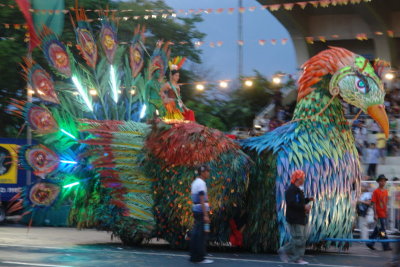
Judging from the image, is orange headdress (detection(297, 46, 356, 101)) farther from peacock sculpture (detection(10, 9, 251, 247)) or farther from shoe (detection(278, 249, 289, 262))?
shoe (detection(278, 249, 289, 262))

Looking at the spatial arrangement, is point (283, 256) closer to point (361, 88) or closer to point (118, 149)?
point (361, 88)

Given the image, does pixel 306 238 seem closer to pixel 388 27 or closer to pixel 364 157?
pixel 364 157

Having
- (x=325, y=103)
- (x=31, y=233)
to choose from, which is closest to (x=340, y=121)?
(x=325, y=103)

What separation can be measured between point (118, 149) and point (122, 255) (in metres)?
2.02

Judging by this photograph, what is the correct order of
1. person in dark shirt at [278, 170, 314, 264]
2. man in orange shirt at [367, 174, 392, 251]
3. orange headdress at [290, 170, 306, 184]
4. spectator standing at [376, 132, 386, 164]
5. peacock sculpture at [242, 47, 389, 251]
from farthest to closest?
spectator standing at [376, 132, 386, 164], man in orange shirt at [367, 174, 392, 251], peacock sculpture at [242, 47, 389, 251], orange headdress at [290, 170, 306, 184], person in dark shirt at [278, 170, 314, 264]

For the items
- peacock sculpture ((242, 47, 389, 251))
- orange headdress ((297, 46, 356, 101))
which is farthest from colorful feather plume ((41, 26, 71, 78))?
orange headdress ((297, 46, 356, 101))

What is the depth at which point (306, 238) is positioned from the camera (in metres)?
12.1

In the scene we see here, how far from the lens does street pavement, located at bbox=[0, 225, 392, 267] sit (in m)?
10.7

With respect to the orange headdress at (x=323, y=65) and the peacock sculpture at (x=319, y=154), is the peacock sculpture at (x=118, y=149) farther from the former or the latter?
the orange headdress at (x=323, y=65)

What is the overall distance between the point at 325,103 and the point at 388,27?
1240 centimetres

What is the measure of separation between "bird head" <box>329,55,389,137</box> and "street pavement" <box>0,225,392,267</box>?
238 cm

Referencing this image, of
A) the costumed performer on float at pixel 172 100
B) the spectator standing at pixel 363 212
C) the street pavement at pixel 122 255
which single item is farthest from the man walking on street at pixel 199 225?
the spectator standing at pixel 363 212

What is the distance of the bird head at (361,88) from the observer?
12617 millimetres

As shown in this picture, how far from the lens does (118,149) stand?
1293 centimetres
